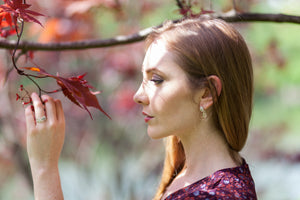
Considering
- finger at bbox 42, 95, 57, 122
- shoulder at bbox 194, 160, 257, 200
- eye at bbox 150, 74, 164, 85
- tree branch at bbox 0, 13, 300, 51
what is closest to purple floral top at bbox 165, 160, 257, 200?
shoulder at bbox 194, 160, 257, 200

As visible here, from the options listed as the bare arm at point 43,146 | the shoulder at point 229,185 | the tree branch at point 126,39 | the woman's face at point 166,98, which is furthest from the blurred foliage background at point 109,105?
the shoulder at point 229,185

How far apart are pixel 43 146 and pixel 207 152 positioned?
50cm

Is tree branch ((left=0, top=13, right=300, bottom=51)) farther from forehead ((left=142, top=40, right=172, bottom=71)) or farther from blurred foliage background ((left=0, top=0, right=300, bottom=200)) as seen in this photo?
blurred foliage background ((left=0, top=0, right=300, bottom=200))

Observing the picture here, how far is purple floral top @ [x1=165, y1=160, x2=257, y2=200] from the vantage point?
1.04 metres

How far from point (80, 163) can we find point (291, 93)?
260 inches

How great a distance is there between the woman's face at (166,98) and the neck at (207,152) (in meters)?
0.06

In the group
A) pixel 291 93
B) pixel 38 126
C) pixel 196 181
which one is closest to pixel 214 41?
pixel 196 181

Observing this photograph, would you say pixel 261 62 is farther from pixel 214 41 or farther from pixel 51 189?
pixel 51 189

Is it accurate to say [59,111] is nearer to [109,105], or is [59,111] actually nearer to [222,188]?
[222,188]

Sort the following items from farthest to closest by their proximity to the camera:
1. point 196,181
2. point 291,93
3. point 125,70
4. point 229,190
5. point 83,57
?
point 291,93 < point 83,57 < point 125,70 < point 196,181 < point 229,190

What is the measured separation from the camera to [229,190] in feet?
3.48

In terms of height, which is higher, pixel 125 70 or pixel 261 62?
pixel 125 70

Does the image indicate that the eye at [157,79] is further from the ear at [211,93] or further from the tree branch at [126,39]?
the tree branch at [126,39]

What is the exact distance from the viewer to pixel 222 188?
107 cm
